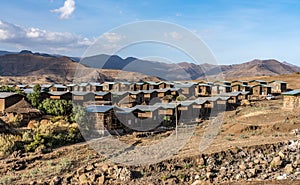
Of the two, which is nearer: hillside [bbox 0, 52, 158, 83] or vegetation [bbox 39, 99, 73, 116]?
vegetation [bbox 39, 99, 73, 116]

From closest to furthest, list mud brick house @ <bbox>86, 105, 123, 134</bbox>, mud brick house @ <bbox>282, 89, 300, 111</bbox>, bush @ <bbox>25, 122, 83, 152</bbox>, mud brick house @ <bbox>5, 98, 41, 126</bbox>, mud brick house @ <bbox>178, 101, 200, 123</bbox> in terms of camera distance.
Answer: bush @ <bbox>25, 122, 83, 152</bbox> < mud brick house @ <bbox>86, 105, 123, 134</bbox> < mud brick house @ <bbox>5, 98, 41, 126</bbox> < mud brick house @ <bbox>178, 101, 200, 123</bbox> < mud brick house @ <bbox>282, 89, 300, 111</bbox>

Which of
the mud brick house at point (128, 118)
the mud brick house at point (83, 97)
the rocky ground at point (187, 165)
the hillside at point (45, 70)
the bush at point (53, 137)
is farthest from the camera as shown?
Result: the hillside at point (45, 70)

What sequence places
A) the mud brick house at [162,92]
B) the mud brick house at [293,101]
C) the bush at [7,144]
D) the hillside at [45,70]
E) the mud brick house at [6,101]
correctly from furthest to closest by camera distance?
the hillside at [45,70] → the mud brick house at [162,92] → the mud brick house at [293,101] → the mud brick house at [6,101] → the bush at [7,144]

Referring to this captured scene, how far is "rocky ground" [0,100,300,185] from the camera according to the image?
1147cm

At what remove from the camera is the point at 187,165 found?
12.9 metres

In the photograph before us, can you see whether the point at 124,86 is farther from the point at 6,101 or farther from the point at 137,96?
the point at 6,101

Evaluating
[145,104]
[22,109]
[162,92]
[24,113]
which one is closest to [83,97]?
[145,104]

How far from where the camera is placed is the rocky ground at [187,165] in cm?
1147

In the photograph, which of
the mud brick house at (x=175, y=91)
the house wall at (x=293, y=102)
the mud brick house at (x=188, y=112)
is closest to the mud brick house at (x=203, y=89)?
the mud brick house at (x=175, y=91)

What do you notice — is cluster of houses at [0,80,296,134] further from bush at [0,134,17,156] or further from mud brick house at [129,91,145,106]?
bush at [0,134,17,156]

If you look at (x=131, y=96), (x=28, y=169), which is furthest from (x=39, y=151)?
(x=131, y=96)

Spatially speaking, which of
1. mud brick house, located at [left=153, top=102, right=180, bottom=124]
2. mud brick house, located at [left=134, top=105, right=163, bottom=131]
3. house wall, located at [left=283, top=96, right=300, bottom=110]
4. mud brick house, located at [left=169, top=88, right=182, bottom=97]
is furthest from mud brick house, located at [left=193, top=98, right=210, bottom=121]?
mud brick house, located at [left=169, top=88, right=182, bottom=97]

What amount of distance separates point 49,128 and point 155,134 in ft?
21.4

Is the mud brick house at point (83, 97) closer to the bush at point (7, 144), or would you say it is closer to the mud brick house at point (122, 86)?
the mud brick house at point (122, 86)
